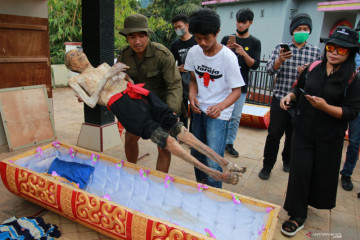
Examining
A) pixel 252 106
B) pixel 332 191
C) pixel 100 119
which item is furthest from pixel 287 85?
pixel 252 106

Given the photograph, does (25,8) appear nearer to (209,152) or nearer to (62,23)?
(209,152)

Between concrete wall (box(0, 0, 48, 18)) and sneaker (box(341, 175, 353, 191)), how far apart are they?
5185 millimetres

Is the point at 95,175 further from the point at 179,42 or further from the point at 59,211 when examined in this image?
the point at 179,42

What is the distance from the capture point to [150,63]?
9.62ft

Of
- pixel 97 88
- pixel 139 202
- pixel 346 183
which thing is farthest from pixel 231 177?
pixel 346 183

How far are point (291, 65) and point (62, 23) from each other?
10696 millimetres

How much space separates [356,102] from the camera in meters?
2.31

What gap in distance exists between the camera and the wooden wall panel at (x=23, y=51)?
13.6ft

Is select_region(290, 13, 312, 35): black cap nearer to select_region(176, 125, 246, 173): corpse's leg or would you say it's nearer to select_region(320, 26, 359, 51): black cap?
select_region(320, 26, 359, 51): black cap

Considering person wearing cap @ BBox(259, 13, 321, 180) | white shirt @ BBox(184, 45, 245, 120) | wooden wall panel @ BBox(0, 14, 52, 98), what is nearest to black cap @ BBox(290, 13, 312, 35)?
person wearing cap @ BBox(259, 13, 321, 180)

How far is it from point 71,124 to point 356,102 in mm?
5255

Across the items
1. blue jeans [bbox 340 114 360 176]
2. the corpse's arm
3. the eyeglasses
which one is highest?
the eyeglasses

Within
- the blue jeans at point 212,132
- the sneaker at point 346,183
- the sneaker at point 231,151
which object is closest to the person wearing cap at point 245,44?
the sneaker at point 231,151

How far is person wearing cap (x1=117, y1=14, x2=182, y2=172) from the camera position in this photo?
276 cm
